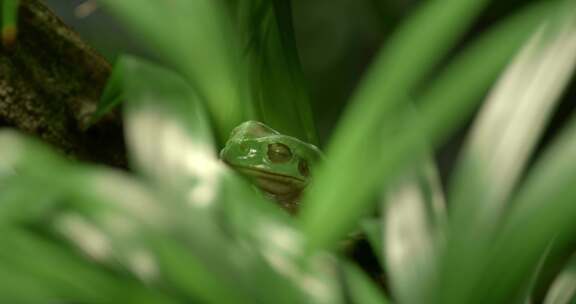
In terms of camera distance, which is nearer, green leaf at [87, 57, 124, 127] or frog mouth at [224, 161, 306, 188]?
green leaf at [87, 57, 124, 127]

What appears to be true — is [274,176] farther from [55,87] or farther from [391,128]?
[391,128]

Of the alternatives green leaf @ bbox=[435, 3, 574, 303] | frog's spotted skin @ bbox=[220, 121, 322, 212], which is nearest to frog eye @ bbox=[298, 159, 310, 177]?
frog's spotted skin @ bbox=[220, 121, 322, 212]

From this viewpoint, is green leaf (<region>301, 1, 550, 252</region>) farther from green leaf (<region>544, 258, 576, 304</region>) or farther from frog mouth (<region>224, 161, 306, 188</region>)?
frog mouth (<region>224, 161, 306, 188</region>)

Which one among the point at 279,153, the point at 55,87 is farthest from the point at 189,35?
the point at 279,153

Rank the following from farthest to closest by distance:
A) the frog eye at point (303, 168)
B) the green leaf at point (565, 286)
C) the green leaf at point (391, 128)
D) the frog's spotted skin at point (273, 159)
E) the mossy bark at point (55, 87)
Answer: the frog eye at point (303, 168)
the frog's spotted skin at point (273, 159)
the mossy bark at point (55, 87)
the green leaf at point (565, 286)
the green leaf at point (391, 128)

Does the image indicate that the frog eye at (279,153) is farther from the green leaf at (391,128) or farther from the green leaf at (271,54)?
the green leaf at (391,128)

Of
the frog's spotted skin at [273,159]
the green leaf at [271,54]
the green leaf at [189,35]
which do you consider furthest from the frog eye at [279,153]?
the green leaf at [189,35]

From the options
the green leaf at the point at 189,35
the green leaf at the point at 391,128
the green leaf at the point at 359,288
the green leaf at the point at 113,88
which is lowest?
the green leaf at the point at 359,288
